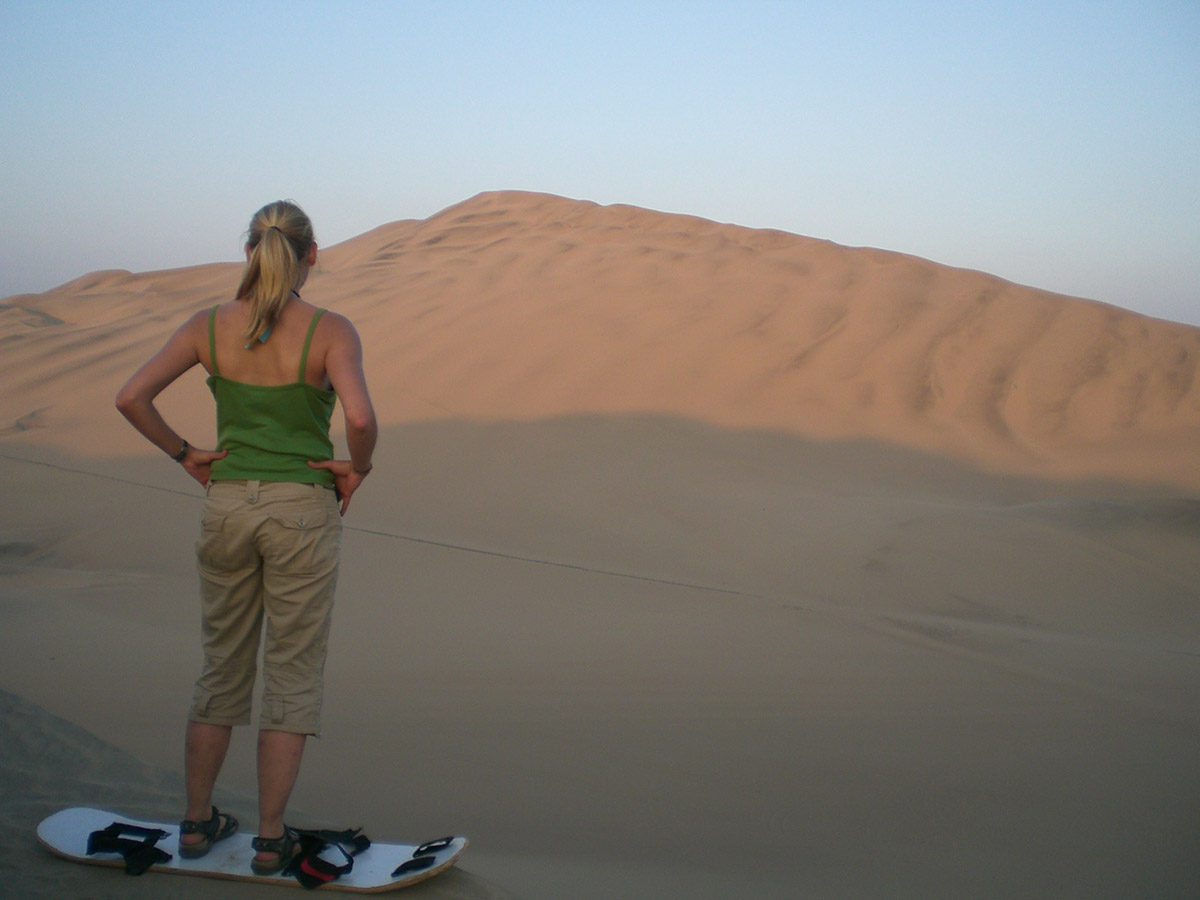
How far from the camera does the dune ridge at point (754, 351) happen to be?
30.9 ft

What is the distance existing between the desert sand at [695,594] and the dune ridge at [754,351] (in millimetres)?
62

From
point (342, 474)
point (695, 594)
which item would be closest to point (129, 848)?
point (342, 474)

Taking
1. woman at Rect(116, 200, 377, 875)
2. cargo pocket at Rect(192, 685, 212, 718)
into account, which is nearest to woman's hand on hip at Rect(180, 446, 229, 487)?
woman at Rect(116, 200, 377, 875)

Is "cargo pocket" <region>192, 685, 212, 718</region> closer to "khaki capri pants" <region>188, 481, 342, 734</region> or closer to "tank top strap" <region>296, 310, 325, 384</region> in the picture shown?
"khaki capri pants" <region>188, 481, 342, 734</region>

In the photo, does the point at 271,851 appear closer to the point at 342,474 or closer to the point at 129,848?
the point at 129,848

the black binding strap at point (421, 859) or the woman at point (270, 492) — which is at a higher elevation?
the woman at point (270, 492)

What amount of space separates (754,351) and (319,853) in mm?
9226

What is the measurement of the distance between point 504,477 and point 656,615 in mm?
2926

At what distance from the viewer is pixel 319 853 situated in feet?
7.11

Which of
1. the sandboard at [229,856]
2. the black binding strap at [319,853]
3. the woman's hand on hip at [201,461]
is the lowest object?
the sandboard at [229,856]

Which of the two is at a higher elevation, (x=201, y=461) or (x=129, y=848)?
(x=201, y=461)

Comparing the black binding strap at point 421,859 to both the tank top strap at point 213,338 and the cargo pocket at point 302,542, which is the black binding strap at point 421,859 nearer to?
the cargo pocket at point 302,542

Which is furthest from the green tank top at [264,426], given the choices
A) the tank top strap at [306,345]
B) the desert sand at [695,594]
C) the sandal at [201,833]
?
the desert sand at [695,594]

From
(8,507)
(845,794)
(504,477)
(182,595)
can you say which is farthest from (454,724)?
(8,507)
